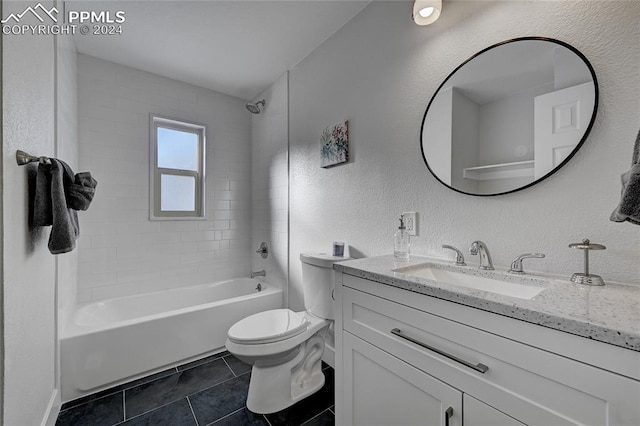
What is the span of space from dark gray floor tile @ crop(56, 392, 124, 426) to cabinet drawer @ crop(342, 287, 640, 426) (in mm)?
1625

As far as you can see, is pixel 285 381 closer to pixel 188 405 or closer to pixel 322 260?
pixel 188 405

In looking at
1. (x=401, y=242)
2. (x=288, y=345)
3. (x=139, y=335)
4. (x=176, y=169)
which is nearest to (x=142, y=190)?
(x=176, y=169)

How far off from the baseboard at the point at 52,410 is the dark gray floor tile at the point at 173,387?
320mm

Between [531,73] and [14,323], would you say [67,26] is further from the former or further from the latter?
[531,73]

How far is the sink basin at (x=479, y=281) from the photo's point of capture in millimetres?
940

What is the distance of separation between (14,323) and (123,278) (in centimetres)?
165

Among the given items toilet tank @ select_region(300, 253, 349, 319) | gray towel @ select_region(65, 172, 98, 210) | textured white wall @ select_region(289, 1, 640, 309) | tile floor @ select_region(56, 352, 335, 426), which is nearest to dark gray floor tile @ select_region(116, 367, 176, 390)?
tile floor @ select_region(56, 352, 335, 426)

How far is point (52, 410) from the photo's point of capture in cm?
141

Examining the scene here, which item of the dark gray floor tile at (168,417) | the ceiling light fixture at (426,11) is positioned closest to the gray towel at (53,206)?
the dark gray floor tile at (168,417)

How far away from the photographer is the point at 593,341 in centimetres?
55

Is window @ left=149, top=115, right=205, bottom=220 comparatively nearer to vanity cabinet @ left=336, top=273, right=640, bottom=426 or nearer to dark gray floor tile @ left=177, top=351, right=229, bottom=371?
dark gray floor tile @ left=177, top=351, right=229, bottom=371

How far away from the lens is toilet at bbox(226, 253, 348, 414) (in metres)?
1.45

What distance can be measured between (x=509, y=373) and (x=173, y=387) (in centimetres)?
195

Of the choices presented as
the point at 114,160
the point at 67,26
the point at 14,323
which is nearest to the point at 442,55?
the point at 14,323
